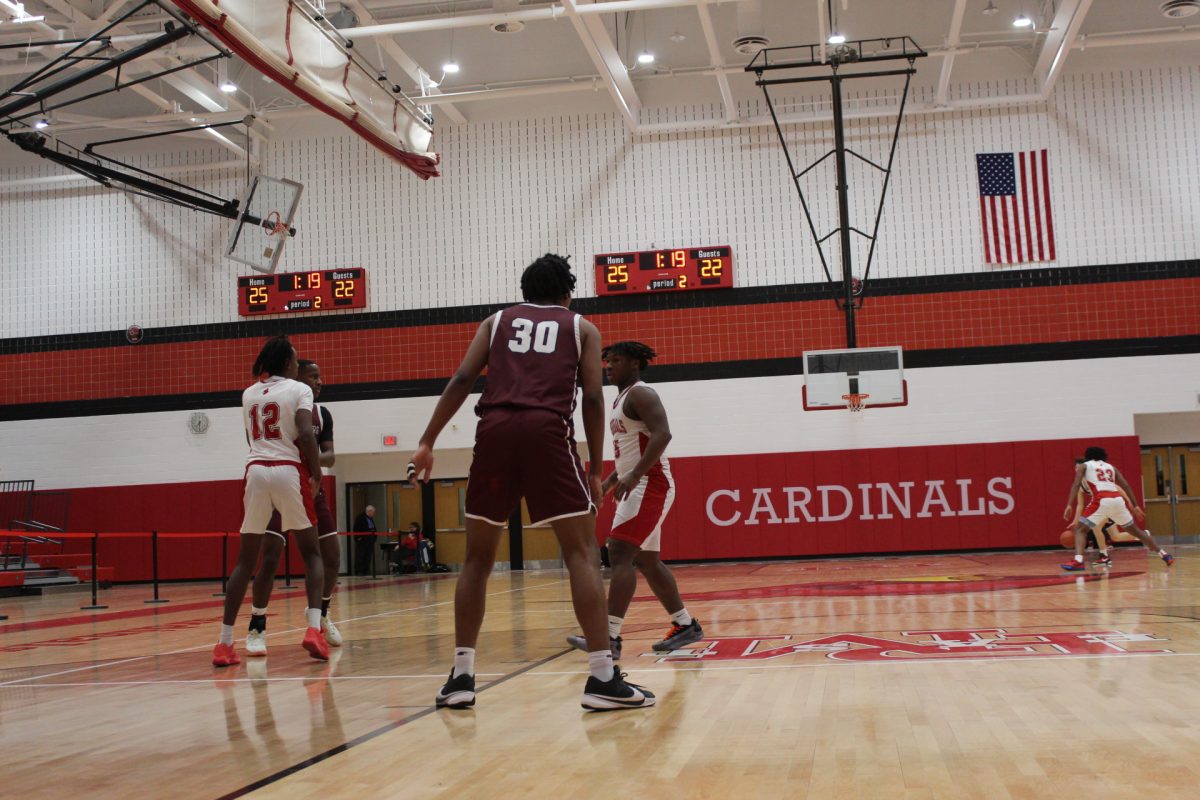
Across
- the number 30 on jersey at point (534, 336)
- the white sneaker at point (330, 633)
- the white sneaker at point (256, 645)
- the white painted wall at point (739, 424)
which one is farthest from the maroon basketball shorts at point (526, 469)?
the white painted wall at point (739, 424)

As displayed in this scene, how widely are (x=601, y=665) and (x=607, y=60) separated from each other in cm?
1428

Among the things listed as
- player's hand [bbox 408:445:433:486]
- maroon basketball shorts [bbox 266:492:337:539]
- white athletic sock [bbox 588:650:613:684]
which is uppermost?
player's hand [bbox 408:445:433:486]

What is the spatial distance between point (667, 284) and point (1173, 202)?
347 inches

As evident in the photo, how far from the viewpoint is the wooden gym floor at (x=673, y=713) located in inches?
110

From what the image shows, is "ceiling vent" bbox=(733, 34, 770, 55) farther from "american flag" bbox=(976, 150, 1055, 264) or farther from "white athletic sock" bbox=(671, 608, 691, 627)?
"white athletic sock" bbox=(671, 608, 691, 627)

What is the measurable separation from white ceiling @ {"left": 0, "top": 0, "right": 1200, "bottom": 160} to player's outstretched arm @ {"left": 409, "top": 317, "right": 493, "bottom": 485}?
39.9ft

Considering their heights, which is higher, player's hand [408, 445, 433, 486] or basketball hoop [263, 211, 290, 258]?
basketball hoop [263, 211, 290, 258]

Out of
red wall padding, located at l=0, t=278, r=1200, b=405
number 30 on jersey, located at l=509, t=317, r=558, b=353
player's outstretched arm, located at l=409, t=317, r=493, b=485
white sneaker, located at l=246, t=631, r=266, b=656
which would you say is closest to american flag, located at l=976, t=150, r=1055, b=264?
red wall padding, located at l=0, t=278, r=1200, b=405

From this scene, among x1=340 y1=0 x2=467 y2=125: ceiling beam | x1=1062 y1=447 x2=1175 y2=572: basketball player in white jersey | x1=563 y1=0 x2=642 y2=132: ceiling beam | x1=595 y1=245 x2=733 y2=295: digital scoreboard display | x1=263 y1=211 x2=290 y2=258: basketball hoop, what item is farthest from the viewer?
x1=595 y1=245 x2=733 y2=295: digital scoreboard display

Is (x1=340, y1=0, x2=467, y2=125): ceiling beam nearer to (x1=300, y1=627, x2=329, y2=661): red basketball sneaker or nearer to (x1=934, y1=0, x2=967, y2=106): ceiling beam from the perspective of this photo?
(x1=934, y1=0, x2=967, y2=106): ceiling beam

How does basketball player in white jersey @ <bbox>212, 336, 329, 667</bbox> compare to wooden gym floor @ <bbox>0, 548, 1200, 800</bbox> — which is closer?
wooden gym floor @ <bbox>0, 548, 1200, 800</bbox>

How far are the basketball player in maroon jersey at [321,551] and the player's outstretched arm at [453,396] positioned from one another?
226cm

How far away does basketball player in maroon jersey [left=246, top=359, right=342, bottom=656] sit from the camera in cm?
624

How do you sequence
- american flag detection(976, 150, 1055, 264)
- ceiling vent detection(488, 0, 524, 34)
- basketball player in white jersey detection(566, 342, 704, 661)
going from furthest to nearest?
american flag detection(976, 150, 1055, 264) < ceiling vent detection(488, 0, 524, 34) < basketball player in white jersey detection(566, 342, 704, 661)
